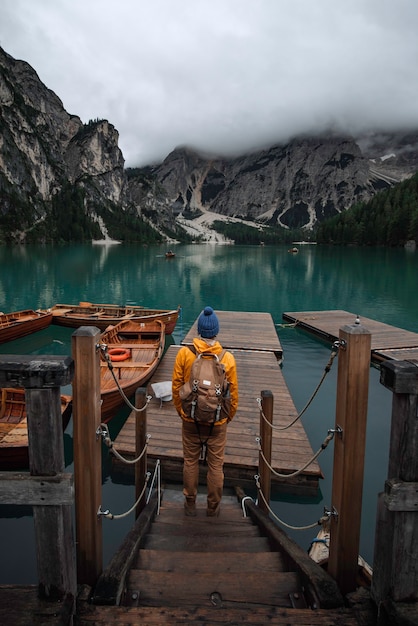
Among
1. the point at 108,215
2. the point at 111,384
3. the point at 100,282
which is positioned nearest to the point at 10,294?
the point at 100,282

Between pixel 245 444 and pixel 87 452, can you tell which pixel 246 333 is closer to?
pixel 245 444

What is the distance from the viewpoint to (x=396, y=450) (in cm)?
251

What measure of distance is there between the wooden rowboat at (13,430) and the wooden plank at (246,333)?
7332 mm

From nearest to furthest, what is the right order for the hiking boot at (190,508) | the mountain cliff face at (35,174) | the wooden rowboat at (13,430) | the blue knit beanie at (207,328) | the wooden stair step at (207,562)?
the wooden stair step at (207,562)
the blue knit beanie at (207,328)
the hiking boot at (190,508)
the wooden rowboat at (13,430)
the mountain cliff face at (35,174)

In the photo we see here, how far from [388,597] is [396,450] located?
1045 mm

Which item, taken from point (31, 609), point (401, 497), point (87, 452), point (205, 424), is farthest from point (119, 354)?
point (401, 497)

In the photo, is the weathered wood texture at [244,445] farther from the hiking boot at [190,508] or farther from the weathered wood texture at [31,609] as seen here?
the weathered wood texture at [31,609]

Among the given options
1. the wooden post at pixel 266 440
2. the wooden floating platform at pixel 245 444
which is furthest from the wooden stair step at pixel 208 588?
the wooden floating platform at pixel 245 444

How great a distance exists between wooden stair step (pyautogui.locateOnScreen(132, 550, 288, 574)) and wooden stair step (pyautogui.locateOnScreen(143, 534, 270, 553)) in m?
0.40

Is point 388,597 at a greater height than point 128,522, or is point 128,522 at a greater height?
point 388,597

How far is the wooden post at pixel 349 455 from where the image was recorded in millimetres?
2982

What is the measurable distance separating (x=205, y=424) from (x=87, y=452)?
1.70 meters

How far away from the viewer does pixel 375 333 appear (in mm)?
19359

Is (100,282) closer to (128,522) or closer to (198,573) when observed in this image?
(128,522)
